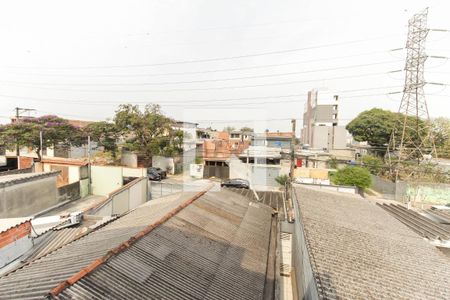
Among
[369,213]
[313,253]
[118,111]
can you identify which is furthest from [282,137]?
[313,253]

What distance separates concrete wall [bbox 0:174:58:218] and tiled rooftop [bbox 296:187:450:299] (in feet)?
45.9

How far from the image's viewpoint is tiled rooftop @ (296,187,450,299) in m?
4.44

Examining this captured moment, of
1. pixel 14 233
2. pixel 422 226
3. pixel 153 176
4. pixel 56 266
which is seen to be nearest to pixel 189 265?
pixel 56 266

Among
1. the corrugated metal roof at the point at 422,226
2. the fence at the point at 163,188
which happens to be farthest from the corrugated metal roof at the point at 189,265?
the fence at the point at 163,188

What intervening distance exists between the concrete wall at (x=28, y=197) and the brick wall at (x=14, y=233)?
19.5 feet

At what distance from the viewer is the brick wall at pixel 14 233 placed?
22.6ft

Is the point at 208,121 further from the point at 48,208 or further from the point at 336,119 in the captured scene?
the point at 336,119

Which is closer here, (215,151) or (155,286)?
(155,286)

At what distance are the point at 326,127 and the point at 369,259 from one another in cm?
4145

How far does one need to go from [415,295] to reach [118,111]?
26389mm

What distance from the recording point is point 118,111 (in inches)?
997

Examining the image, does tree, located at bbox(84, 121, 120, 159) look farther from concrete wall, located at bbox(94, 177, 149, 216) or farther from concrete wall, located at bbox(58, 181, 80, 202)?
concrete wall, located at bbox(94, 177, 149, 216)

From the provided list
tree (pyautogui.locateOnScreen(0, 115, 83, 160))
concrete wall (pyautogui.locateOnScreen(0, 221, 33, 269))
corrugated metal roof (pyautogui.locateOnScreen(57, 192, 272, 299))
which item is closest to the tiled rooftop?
corrugated metal roof (pyautogui.locateOnScreen(57, 192, 272, 299))

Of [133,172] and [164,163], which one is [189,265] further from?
[164,163]
